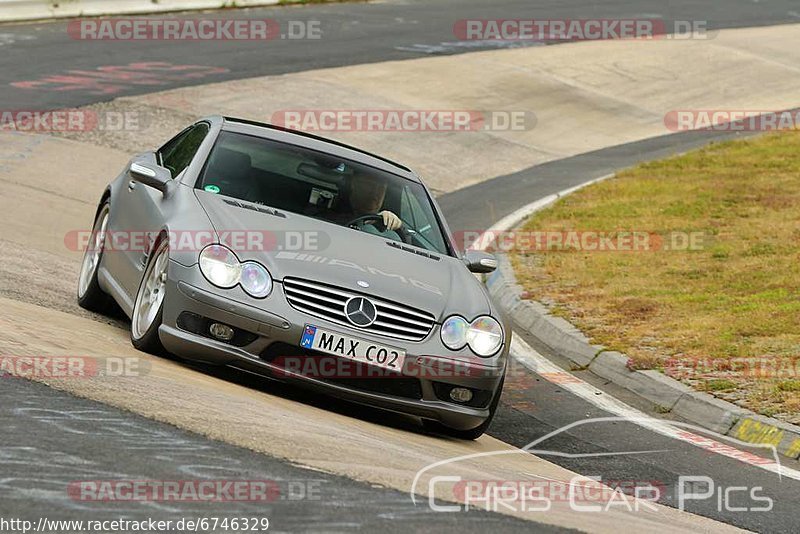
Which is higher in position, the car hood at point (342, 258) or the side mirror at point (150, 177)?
the side mirror at point (150, 177)

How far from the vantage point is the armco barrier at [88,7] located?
85.5ft

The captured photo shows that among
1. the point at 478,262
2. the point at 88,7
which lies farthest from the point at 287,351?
the point at 88,7

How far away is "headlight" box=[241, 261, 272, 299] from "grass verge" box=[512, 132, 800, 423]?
3538 mm

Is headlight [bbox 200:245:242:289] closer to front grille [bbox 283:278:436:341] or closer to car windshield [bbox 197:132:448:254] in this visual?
front grille [bbox 283:278:436:341]

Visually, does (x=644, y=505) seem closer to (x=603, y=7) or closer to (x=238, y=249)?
(x=238, y=249)

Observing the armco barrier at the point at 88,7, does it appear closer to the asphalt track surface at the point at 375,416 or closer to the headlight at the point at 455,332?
the asphalt track surface at the point at 375,416

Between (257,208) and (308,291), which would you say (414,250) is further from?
(308,291)

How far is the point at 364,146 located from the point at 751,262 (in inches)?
301

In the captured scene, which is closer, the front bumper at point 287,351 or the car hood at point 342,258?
the front bumper at point 287,351

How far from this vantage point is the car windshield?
8.61m

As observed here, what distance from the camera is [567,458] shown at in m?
8.02

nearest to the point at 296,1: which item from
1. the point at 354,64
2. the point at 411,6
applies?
the point at 411,6

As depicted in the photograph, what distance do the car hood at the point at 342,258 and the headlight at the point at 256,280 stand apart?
0.04 meters

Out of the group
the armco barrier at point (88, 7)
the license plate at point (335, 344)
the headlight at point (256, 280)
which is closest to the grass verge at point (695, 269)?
the license plate at point (335, 344)
